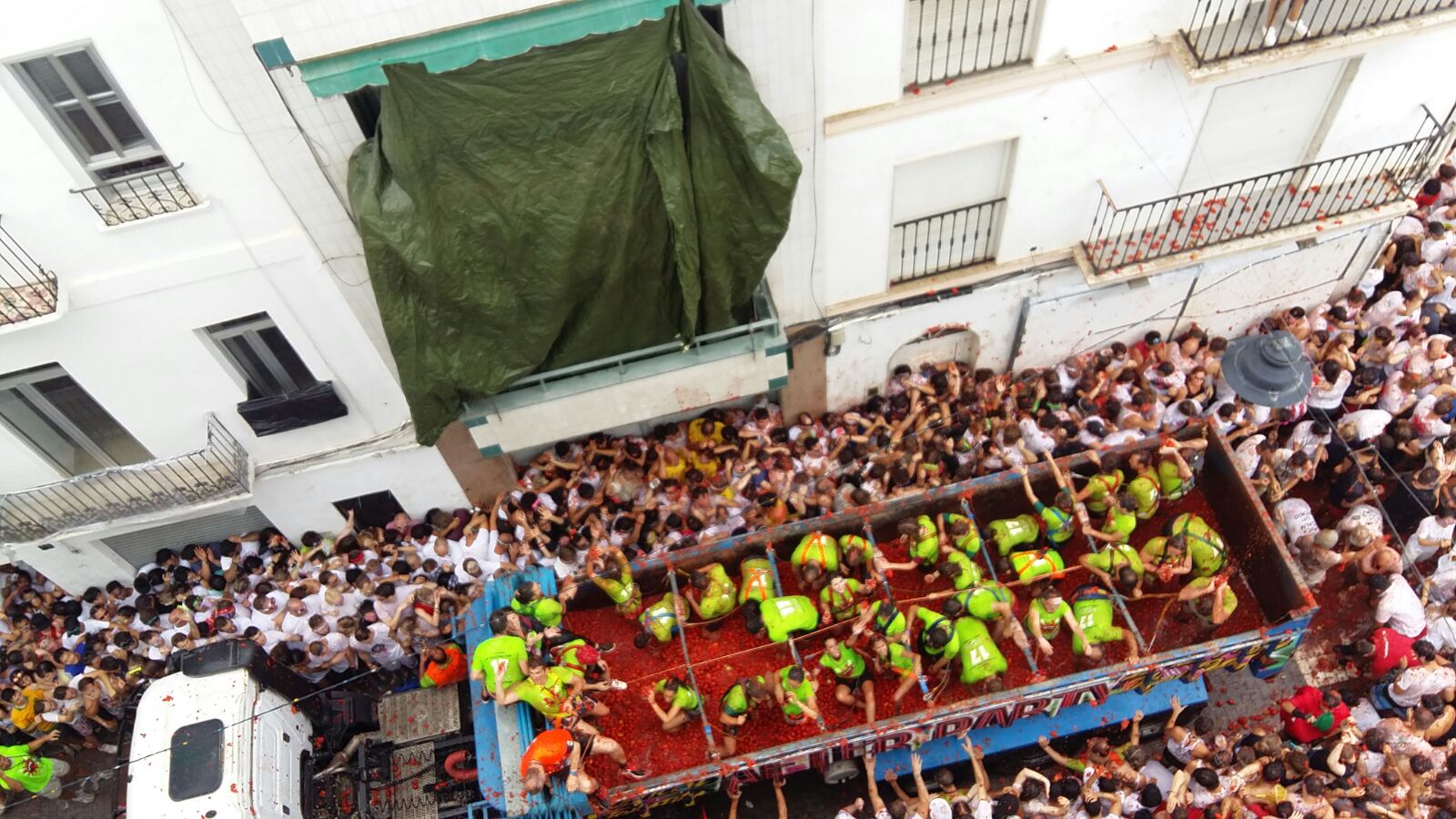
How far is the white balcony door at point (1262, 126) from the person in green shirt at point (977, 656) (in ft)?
19.5

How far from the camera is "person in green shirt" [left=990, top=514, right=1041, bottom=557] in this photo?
11984 mm

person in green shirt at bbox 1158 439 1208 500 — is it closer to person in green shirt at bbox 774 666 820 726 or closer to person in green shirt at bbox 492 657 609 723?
person in green shirt at bbox 774 666 820 726

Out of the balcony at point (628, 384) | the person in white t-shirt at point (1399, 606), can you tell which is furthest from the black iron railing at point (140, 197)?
the person in white t-shirt at point (1399, 606)

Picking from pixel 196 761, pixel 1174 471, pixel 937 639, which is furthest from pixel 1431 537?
pixel 196 761

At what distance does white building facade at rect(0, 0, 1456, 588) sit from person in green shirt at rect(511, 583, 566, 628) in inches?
69.9

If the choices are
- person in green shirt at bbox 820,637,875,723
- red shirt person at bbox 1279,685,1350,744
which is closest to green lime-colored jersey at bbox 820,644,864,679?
person in green shirt at bbox 820,637,875,723

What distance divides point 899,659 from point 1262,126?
7.49 metres

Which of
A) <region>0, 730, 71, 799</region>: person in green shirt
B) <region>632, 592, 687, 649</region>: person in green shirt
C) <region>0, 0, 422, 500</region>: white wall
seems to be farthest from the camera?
<region>0, 730, 71, 799</region>: person in green shirt

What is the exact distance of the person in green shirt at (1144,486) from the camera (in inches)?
474

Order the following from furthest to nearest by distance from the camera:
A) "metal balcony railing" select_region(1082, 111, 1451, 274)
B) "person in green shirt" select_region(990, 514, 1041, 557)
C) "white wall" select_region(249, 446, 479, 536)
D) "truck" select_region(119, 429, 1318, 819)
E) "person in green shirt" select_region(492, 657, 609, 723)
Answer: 1. "white wall" select_region(249, 446, 479, 536)
2. "metal balcony railing" select_region(1082, 111, 1451, 274)
3. "person in green shirt" select_region(990, 514, 1041, 557)
4. "person in green shirt" select_region(492, 657, 609, 723)
5. "truck" select_region(119, 429, 1318, 819)

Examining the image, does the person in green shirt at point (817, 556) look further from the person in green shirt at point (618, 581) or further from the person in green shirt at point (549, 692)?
the person in green shirt at point (549, 692)

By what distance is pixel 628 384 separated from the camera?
468 inches

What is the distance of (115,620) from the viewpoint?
43.9 feet

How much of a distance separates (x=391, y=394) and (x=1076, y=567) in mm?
8386
